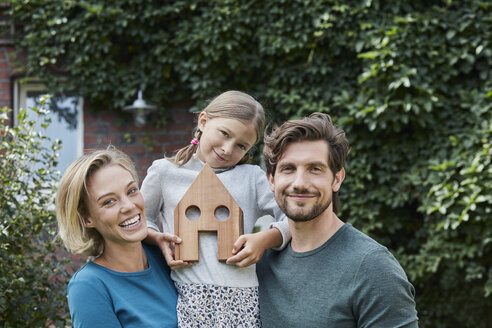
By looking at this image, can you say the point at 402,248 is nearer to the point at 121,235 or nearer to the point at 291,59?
the point at 291,59

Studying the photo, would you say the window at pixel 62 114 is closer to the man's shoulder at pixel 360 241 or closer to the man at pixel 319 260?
the man at pixel 319 260

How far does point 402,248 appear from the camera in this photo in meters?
5.24

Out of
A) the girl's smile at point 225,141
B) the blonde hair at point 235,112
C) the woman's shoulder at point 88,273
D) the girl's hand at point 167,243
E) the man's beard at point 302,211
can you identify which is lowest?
the woman's shoulder at point 88,273

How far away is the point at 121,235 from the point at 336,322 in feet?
2.66

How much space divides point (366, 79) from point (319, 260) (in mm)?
3300

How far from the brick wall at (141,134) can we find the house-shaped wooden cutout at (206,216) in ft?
12.3

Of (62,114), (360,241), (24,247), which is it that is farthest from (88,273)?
(62,114)

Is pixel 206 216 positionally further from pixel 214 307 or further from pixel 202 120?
pixel 202 120

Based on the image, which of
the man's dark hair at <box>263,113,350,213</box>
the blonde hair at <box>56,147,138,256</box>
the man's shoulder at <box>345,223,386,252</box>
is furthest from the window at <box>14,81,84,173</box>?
the man's shoulder at <box>345,223,386,252</box>

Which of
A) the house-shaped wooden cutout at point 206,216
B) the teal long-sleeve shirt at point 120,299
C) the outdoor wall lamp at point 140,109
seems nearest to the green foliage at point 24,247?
the teal long-sleeve shirt at point 120,299

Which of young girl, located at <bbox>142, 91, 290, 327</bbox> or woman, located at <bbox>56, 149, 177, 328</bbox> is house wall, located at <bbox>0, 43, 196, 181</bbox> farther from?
woman, located at <bbox>56, 149, 177, 328</bbox>

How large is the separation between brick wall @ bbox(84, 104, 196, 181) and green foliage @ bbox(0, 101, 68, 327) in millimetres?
2404

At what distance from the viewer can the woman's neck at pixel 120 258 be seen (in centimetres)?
219

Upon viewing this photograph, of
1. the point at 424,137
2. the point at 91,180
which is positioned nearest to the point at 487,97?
the point at 424,137
